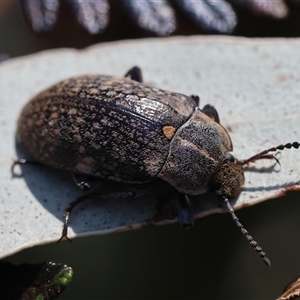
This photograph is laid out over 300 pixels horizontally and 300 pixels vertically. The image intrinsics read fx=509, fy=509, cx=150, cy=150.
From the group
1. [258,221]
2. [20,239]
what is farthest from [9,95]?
[258,221]

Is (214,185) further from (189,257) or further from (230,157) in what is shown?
(189,257)

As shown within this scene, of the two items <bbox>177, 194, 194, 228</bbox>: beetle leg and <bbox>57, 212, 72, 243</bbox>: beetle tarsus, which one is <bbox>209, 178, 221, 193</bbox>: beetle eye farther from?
<bbox>57, 212, 72, 243</bbox>: beetle tarsus

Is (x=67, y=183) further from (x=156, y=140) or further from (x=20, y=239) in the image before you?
(x=156, y=140)

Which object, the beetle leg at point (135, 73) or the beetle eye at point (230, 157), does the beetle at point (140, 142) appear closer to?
the beetle eye at point (230, 157)

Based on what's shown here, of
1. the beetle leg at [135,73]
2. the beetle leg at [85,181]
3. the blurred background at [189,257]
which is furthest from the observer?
the beetle leg at [135,73]

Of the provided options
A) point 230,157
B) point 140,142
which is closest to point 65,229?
point 140,142

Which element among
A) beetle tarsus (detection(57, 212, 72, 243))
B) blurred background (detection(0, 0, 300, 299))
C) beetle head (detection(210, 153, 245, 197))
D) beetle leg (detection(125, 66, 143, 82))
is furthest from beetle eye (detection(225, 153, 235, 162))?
beetle tarsus (detection(57, 212, 72, 243))

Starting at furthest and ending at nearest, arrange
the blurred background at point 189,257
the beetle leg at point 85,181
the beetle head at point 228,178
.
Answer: the blurred background at point 189,257 < the beetle leg at point 85,181 < the beetle head at point 228,178

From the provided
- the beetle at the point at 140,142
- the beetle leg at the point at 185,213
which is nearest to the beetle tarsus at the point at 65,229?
the beetle at the point at 140,142
